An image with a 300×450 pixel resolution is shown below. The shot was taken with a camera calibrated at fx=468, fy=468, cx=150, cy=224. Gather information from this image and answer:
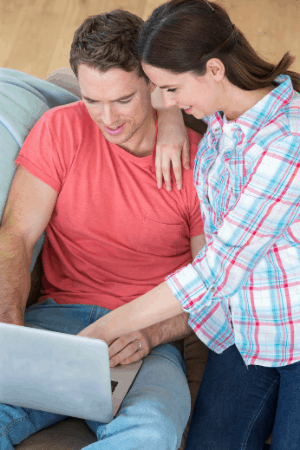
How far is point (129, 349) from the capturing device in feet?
4.09

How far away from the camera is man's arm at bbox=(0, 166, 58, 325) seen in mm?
1306

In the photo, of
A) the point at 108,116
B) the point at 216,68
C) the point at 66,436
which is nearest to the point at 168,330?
the point at 66,436

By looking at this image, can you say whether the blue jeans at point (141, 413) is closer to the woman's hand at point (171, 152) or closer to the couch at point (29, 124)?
the couch at point (29, 124)

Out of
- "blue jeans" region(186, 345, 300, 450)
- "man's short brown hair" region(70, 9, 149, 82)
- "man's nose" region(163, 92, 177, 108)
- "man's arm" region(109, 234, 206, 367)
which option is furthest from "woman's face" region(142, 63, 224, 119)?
"blue jeans" region(186, 345, 300, 450)

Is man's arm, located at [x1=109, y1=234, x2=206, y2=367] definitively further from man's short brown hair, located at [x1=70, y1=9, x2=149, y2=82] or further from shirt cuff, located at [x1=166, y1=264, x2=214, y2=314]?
man's short brown hair, located at [x1=70, y1=9, x2=149, y2=82]

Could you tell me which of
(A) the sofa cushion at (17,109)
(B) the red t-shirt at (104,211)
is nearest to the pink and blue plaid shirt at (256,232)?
(B) the red t-shirt at (104,211)

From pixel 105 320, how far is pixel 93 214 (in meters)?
0.39

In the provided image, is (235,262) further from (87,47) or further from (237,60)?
(87,47)

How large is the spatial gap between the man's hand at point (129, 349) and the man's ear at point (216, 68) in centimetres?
70

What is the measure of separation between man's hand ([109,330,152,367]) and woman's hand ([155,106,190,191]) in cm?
46

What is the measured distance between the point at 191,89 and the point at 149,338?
69 cm

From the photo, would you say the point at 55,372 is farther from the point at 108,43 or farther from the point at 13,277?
the point at 108,43

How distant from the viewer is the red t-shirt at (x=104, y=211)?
56.7 inches

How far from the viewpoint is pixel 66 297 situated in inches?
58.3
